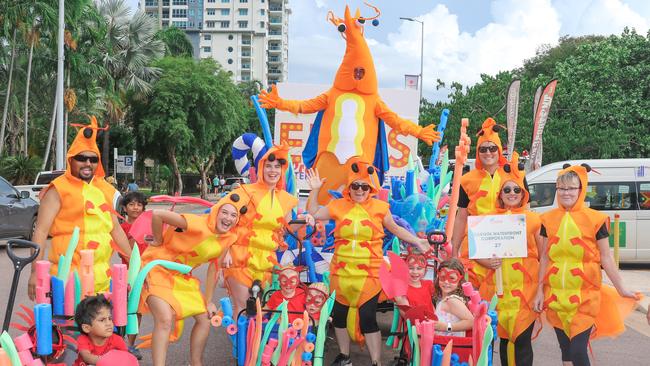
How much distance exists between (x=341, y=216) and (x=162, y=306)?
57.6 inches

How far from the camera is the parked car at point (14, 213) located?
40.6 ft

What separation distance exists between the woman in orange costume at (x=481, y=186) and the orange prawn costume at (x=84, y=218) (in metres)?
2.56

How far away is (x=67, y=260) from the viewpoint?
13.5ft

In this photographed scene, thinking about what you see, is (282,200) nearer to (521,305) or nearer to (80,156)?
(80,156)

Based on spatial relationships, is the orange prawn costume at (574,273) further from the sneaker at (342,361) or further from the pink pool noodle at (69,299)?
the pink pool noodle at (69,299)

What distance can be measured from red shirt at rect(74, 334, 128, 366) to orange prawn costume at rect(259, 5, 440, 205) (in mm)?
3183

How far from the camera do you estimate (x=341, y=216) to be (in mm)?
4973

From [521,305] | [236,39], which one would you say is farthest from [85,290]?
[236,39]

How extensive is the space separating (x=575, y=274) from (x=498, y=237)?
53 cm

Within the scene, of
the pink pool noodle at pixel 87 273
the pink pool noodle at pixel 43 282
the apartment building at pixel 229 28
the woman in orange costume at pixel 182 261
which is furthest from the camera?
the apartment building at pixel 229 28

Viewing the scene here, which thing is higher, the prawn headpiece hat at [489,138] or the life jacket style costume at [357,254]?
the prawn headpiece hat at [489,138]

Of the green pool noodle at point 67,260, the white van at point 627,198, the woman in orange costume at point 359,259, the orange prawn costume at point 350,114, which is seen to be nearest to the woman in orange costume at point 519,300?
the woman in orange costume at point 359,259

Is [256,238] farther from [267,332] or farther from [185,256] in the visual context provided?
[267,332]

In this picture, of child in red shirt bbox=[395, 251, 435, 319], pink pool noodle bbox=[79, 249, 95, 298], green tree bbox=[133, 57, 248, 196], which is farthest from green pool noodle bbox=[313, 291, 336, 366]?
green tree bbox=[133, 57, 248, 196]
